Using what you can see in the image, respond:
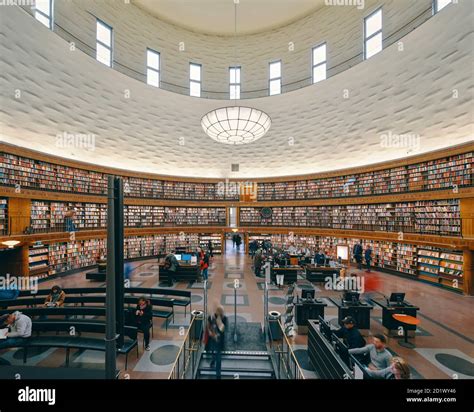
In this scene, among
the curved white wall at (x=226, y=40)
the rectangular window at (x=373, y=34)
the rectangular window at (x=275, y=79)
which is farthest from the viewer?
the rectangular window at (x=275, y=79)

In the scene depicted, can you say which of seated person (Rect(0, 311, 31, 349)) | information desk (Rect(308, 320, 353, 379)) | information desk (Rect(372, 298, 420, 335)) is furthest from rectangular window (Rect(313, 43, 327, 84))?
seated person (Rect(0, 311, 31, 349))

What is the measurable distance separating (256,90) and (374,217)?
10.4 meters

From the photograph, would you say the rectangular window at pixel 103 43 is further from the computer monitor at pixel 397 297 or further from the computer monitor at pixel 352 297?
the computer monitor at pixel 397 297

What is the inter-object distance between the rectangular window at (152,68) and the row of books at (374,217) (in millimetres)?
10067

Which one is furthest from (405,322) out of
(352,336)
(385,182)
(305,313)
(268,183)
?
(268,183)

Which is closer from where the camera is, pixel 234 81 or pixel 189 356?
pixel 189 356

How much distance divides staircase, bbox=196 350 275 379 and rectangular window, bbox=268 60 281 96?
13.7m

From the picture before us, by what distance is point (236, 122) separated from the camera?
26.8ft

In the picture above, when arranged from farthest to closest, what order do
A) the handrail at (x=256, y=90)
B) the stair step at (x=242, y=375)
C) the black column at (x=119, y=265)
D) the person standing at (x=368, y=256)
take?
the person standing at (x=368, y=256), the handrail at (x=256, y=90), the stair step at (x=242, y=375), the black column at (x=119, y=265)

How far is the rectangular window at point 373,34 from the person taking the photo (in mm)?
9938

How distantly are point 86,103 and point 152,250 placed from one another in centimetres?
894

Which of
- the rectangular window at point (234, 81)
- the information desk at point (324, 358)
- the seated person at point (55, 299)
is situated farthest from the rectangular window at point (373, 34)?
the seated person at point (55, 299)

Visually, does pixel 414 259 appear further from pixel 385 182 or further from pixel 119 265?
pixel 119 265

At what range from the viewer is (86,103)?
32.3 ft
